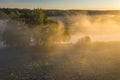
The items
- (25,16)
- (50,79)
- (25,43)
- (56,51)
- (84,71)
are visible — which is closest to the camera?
(50,79)

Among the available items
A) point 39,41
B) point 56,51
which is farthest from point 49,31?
point 56,51

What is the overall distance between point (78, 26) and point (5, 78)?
4346 centimetres

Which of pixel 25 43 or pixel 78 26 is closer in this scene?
pixel 25 43

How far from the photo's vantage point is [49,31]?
3850 cm

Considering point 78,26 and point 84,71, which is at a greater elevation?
point 84,71

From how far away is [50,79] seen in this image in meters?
22.2

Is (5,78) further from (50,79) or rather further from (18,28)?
(18,28)

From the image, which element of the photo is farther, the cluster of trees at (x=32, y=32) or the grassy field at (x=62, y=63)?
the cluster of trees at (x=32, y=32)

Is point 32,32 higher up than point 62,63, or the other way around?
point 32,32

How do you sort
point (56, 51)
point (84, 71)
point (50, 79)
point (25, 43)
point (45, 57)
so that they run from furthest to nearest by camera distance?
point (25, 43) → point (56, 51) → point (45, 57) → point (84, 71) → point (50, 79)

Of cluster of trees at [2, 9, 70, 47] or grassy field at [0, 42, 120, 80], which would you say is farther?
cluster of trees at [2, 9, 70, 47]

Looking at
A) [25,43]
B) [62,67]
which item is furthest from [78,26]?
[62,67]

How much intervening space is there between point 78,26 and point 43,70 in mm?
41144

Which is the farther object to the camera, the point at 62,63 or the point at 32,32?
the point at 32,32
